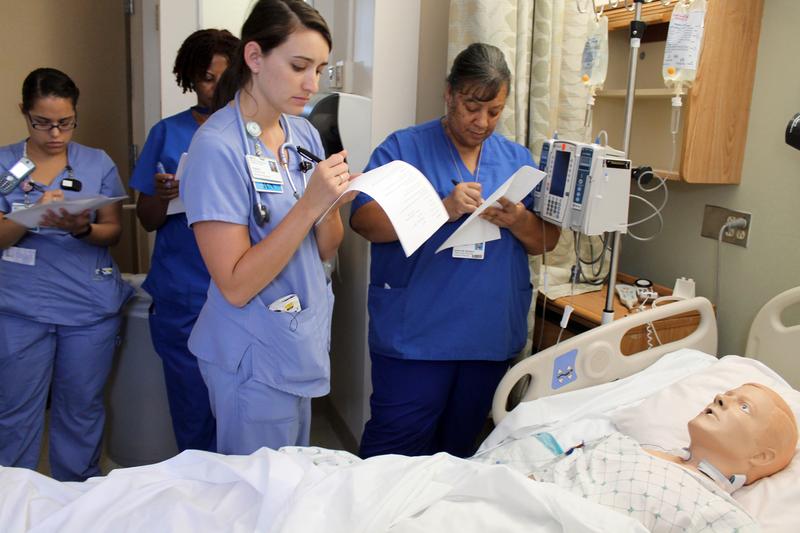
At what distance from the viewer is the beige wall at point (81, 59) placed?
3.04 metres

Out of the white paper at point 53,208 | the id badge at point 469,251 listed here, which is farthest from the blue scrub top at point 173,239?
the id badge at point 469,251

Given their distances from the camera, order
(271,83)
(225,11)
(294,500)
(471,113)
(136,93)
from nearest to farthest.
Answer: (294,500)
(271,83)
(471,113)
(225,11)
(136,93)

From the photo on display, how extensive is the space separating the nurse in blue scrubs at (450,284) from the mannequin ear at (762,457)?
0.71 metres

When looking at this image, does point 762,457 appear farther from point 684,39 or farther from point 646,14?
point 646,14

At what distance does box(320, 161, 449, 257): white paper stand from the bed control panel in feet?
1.88

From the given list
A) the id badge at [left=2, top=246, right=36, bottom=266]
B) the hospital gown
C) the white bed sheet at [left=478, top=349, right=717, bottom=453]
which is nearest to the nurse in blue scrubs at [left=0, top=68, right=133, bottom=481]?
the id badge at [left=2, top=246, right=36, bottom=266]

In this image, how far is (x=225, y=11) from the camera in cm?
273

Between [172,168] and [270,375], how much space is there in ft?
3.07

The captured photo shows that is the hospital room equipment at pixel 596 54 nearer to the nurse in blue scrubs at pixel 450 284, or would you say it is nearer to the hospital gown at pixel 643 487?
the nurse in blue scrubs at pixel 450 284

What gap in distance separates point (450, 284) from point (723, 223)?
102 centimetres

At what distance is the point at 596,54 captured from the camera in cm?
189

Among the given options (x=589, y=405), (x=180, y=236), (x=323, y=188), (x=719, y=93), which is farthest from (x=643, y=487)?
(x=180, y=236)

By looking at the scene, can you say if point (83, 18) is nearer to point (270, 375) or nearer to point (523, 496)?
point (270, 375)

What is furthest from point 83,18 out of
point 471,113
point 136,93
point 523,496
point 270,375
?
point 523,496
